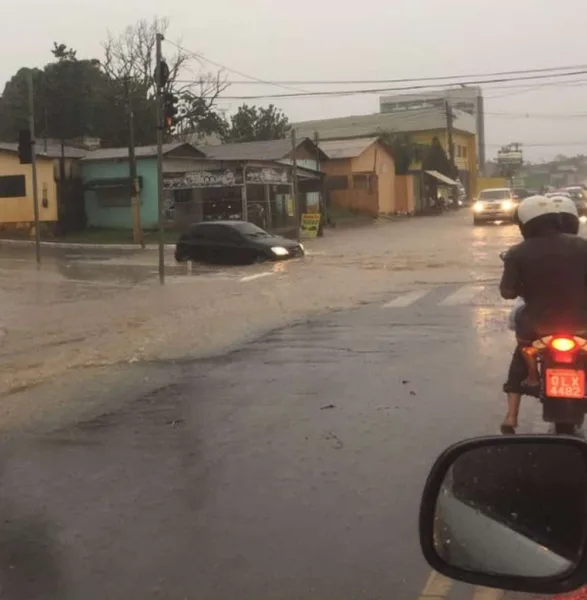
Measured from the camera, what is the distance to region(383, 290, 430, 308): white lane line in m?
16.8

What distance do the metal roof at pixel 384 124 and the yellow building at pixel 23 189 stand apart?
4792 centimetres

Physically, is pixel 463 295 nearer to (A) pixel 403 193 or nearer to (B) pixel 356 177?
(B) pixel 356 177

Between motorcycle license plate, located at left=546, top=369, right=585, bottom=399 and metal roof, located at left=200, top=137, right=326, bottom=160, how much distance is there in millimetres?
46615

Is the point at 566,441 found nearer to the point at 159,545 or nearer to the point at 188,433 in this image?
the point at 159,545

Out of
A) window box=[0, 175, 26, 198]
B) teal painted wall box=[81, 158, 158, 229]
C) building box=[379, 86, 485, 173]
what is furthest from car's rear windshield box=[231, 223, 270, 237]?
building box=[379, 86, 485, 173]

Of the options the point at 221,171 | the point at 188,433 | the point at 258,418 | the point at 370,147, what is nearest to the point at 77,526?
the point at 188,433

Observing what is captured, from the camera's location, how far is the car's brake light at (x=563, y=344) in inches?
210

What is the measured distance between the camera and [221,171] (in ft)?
145

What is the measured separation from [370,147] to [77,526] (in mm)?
61335

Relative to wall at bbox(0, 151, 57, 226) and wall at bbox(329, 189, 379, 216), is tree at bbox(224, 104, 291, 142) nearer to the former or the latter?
wall at bbox(329, 189, 379, 216)

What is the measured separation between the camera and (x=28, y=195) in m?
47.9

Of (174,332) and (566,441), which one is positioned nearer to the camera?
(566,441)

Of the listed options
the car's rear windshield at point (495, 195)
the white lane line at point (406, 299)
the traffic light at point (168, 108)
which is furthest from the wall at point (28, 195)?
the white lane line at point (406, 299)

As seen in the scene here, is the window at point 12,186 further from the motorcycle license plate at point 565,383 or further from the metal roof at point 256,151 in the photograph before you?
the motorcycle license plate at point 565,383
